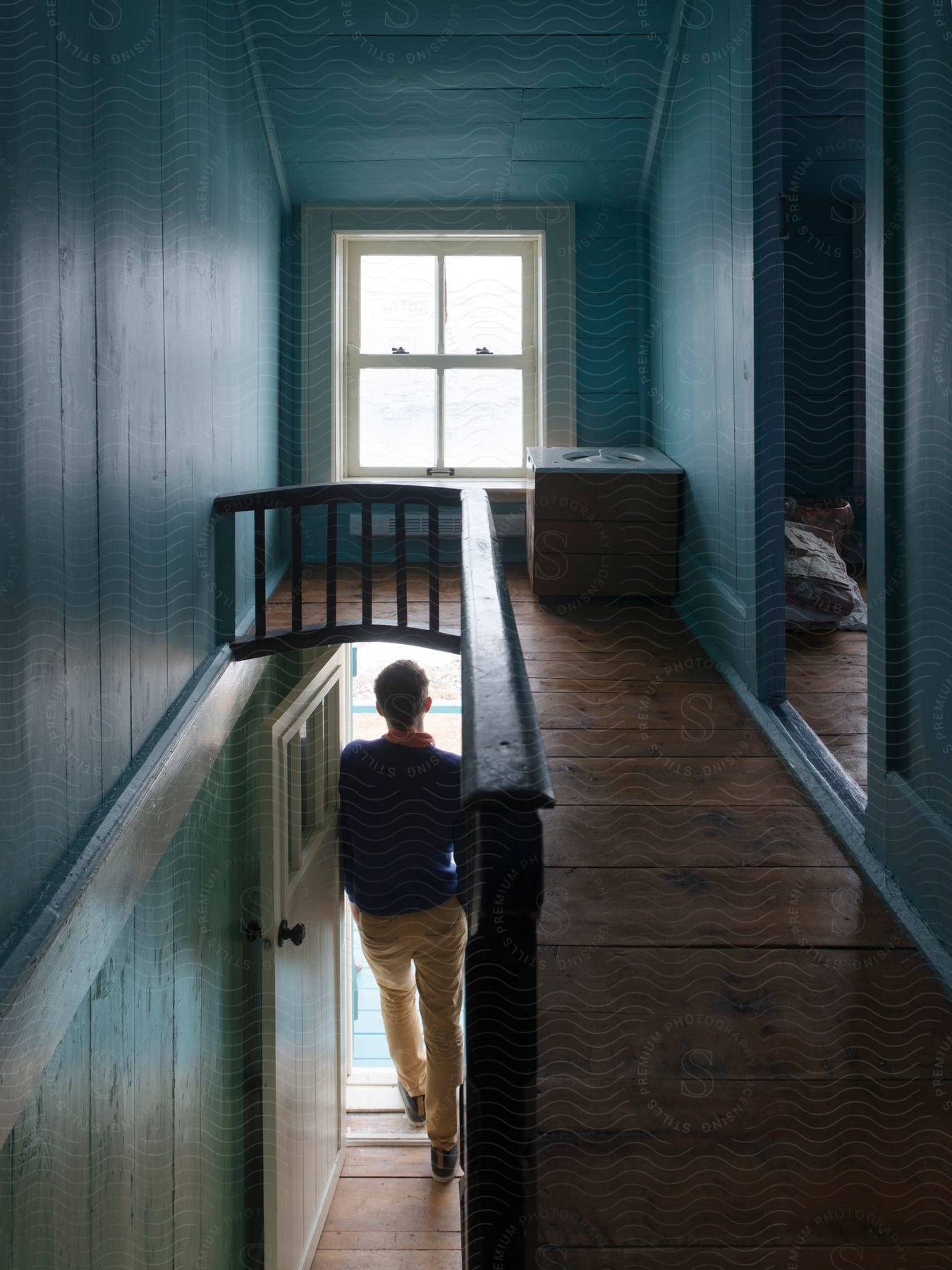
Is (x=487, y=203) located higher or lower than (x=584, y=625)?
higher

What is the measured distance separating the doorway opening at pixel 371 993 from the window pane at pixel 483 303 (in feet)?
4.30

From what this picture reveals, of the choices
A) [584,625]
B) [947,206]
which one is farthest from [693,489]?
[947,206]

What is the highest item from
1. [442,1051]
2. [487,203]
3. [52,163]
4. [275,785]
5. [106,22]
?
[487,203]

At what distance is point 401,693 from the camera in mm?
2973

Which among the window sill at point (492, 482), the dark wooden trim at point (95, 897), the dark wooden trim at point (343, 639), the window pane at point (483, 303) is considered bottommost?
the dark wooden trim at point (95, 897)

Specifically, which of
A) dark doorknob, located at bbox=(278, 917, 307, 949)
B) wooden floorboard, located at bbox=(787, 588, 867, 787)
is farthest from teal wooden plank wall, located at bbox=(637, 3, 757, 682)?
dark doorknob, located at bbox=(278, 917, 307, 949)

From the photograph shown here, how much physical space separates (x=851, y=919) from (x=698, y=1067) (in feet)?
1.42

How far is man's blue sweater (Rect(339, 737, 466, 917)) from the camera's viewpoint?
3.04m

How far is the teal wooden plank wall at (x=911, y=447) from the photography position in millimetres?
1492

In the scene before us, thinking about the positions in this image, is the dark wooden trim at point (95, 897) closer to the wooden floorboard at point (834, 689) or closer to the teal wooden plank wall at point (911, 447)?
the teal wooden plank wall at point (911, 447)

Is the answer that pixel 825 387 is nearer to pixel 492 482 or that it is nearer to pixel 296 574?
pixel 492 482

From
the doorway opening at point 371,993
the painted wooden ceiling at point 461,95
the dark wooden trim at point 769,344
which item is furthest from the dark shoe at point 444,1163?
the painted wooden ceiling at point 461,95

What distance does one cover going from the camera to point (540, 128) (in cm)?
370

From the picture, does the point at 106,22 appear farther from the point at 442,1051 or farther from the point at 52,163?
the point at 442,1051
